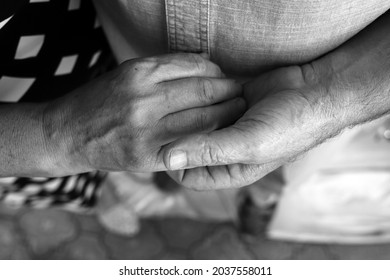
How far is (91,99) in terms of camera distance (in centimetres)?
73

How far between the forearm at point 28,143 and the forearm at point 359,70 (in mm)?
489

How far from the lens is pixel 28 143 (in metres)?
0.78

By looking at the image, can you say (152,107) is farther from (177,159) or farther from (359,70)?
(359,70)

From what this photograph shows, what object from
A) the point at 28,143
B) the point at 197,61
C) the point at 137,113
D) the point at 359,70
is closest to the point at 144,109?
the point at 137,113

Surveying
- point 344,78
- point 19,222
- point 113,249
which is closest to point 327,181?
point 344,78

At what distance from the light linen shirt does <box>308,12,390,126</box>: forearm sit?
3 centimetres

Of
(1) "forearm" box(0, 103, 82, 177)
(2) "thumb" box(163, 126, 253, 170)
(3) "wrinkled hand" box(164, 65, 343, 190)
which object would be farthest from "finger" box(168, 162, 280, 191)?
(1) "forearm" box(0, 103, 82, 177)

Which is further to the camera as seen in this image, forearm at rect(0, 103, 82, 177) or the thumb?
forearm at rect(0, 103, 82, 177)

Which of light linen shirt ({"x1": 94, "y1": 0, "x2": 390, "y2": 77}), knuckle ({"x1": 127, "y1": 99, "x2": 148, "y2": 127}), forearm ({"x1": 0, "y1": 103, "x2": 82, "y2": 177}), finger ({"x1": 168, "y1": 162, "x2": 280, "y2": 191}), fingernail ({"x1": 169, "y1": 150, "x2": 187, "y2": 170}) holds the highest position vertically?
light linen shirt ({"x1": 94, "y1": 0, "x2": 390, "y2": 77})

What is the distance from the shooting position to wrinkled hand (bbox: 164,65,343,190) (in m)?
0.64

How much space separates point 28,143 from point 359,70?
0.61 meters

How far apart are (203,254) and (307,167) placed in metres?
0.68

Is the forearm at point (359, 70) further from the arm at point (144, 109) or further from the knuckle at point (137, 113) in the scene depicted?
the knuckle at point (137, 113)

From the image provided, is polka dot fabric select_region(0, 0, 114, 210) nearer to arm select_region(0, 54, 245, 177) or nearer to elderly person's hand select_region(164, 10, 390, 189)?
arm select_region(0, 54, 245, 177)
